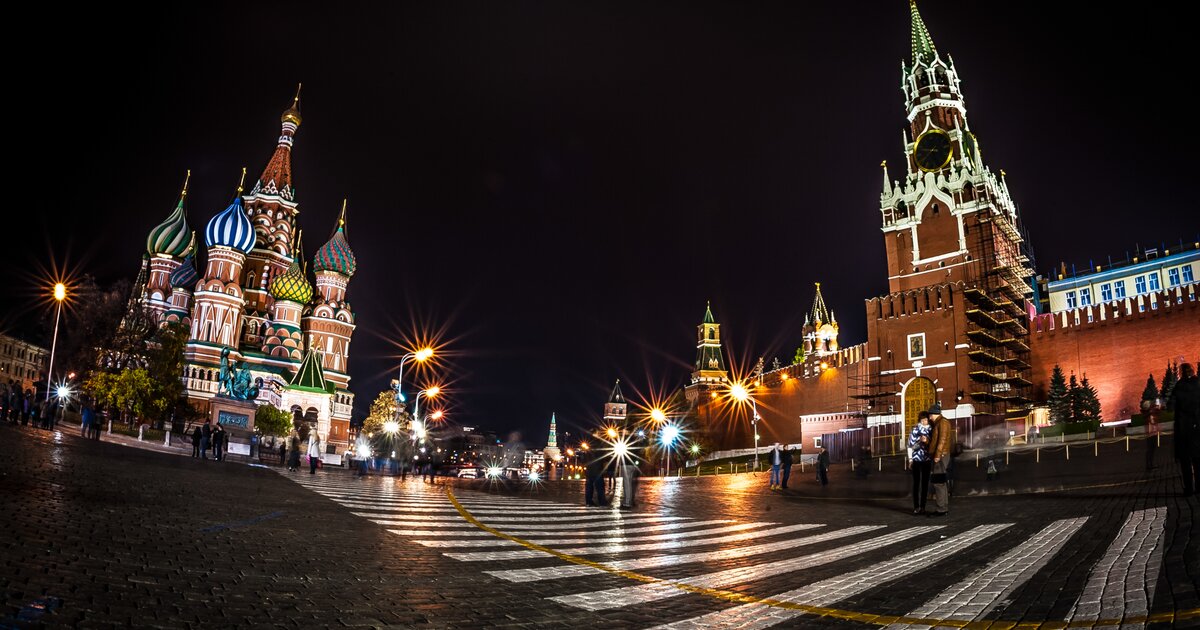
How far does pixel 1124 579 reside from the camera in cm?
429

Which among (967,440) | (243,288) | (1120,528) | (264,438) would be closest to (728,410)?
(967,440)

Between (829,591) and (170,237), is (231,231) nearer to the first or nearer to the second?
(170,237)

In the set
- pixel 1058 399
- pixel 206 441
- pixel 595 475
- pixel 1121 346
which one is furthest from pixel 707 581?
pixel 1121 346

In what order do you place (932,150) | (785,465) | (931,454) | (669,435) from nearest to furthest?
(931,454)
(785,465)
(932,150)
(669,435)

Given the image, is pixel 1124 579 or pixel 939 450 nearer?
pixel 1124 579

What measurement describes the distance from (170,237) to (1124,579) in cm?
8470

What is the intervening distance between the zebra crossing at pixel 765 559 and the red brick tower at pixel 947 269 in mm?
41119

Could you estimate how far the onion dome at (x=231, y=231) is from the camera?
6712cm

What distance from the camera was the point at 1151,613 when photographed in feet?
10.9

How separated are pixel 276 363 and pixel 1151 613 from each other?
75.6 metres

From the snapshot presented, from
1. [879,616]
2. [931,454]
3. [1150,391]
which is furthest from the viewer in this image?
[1150,391]

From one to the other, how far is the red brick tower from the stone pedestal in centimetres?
4555

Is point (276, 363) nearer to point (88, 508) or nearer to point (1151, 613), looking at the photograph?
point (88, 508)

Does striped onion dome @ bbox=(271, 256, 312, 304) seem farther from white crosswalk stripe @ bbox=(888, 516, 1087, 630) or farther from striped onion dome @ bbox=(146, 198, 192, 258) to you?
white crosswalk stripe @ bbox=(888, 516, 1087, 630)
